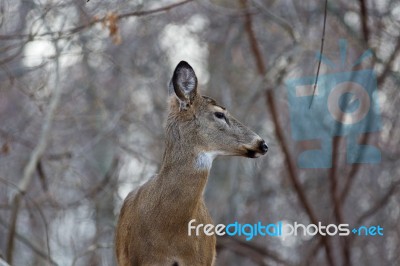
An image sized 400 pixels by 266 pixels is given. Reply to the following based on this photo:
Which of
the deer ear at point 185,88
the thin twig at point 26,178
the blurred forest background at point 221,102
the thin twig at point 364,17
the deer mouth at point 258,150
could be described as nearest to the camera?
the deer mouth at point 258,150

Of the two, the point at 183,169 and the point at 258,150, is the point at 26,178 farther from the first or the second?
the point at 258,150

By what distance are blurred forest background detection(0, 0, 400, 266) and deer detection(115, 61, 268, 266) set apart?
3.29m

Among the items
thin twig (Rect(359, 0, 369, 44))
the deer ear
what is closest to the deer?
the deer ear

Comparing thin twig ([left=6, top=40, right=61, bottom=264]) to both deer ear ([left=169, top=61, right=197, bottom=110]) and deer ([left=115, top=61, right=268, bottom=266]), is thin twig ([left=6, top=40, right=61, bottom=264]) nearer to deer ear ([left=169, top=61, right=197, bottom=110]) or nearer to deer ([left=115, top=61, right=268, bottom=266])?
deer ([left=115, top=61, right=268, bottom=266])

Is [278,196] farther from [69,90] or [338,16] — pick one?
[338,16]

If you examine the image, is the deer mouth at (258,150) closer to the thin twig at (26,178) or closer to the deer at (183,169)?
the deer at (183,169)

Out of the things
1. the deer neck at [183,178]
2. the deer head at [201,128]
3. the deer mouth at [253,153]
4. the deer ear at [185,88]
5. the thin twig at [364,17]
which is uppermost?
the thin twig at [364,17]

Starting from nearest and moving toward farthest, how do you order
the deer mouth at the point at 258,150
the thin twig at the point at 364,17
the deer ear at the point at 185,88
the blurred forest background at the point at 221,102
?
the deer mouth at the point at 258,150 → the deer ear at the point at 185,88 → the thin twig at the point at 364,17 → the blurred forest background at the point at 221,102

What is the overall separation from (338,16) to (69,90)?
682 centimetres

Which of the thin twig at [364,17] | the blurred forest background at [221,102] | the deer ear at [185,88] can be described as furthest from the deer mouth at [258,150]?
the thin twig at [364,17]

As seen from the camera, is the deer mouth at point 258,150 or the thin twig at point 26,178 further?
the thin twig at point 26,178

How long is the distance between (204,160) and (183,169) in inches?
7.4

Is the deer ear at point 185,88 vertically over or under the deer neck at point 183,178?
over

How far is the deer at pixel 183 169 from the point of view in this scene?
24.0 ft
